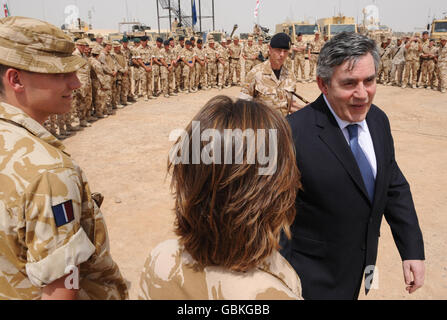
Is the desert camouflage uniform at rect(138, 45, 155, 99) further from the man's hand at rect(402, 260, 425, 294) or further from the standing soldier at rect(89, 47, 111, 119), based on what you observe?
the man's hand at rect(402, 260, 425, 294)

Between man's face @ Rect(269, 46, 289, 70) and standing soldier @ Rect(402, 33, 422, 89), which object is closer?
man's face @ Rect(269, 46, 289, 70)

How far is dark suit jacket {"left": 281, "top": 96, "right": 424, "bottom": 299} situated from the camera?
159 cm

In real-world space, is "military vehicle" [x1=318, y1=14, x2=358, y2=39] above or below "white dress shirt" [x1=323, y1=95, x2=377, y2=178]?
above

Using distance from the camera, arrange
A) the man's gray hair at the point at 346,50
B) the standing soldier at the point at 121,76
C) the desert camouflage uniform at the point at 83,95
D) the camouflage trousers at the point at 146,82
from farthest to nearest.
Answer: the camouflage trousers at the point at 146,82
the standing soldier at the point at 121,76
the desert camouflage uniform at the point at 83,95
the man's gray hair at the point at 346,50

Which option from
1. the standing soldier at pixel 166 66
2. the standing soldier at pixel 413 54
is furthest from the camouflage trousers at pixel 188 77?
the standing soldier at pixel 413 54

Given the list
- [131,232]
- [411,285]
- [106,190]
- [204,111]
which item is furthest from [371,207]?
[106,190]

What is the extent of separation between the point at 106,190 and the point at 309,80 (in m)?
12.6

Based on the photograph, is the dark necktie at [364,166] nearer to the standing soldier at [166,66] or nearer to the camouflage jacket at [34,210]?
the camouflage jacket at [34,210]

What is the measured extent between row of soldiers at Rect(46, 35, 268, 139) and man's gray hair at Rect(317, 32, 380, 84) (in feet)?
22.7

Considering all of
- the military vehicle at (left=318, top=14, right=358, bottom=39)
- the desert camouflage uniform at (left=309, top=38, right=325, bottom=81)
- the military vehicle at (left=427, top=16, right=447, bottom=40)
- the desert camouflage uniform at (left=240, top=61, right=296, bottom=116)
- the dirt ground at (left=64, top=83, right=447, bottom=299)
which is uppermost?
the military vehicle at (left=318, top=14, right=358, bottom=39)

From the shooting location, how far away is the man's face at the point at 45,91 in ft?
3.89

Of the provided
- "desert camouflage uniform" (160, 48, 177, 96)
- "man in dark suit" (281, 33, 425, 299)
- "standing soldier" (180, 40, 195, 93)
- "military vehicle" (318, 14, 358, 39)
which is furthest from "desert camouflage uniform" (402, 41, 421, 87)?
"man in dark suit" (281, 33, 425, 299)

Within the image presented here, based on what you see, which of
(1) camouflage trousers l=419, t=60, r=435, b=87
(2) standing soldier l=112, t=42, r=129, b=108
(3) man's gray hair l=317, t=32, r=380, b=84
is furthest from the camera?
(1) camouflage trousers l=419, t=60, r=435, b=87

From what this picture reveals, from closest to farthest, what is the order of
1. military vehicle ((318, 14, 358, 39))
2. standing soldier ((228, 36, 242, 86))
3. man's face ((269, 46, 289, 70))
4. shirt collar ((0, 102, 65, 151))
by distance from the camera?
1. shirt collar ((0, 102, 65, 151))
2. man's face ((269, 46, 289, 70))
3. standing soldier ((228, 36, 242, 86))
4. military vehicle ((318, 14, 358, 39))
